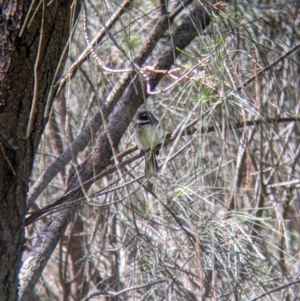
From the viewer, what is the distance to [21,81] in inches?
75.5

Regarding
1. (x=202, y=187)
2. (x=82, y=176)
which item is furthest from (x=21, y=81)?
(x=82, y=176)

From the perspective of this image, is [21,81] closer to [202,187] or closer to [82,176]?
[202,187]

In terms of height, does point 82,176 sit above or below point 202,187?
above

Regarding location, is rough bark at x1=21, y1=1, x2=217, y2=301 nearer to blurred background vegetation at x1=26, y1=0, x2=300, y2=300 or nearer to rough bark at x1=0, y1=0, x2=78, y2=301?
blurred background vegetation at x1=26, y1=0, x2=300, y2=300

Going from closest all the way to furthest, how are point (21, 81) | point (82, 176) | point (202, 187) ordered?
point (21, 81)
point (202, 187)
point (82, 176)

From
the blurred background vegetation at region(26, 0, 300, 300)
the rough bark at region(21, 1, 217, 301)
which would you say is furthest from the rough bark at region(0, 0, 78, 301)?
the rough bark at region(21, 1, 217, 301)

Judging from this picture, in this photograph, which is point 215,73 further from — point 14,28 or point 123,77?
point 123,77

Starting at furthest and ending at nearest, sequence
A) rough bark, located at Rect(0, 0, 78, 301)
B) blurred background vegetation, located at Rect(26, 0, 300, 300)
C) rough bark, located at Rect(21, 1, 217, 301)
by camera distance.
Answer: rough bark, located at Rect(21, 1, 217, 301) → blurred background vegetation, located at Rect(26, 0, 300, 300) → rough bark, located at Rect(0, 0, 78, 301)

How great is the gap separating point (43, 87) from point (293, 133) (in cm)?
233

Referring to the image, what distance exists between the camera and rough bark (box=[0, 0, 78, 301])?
6.16 feet

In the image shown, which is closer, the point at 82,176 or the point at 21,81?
the point at 21,81

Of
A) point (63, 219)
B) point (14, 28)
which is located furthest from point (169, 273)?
point (14, 28)

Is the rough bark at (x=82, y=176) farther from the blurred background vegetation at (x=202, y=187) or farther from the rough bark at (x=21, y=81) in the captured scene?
the rough bark at (x=21, y=81)

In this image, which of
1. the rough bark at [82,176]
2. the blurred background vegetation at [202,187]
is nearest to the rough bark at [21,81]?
the blurred background vegetation at [202,187]
